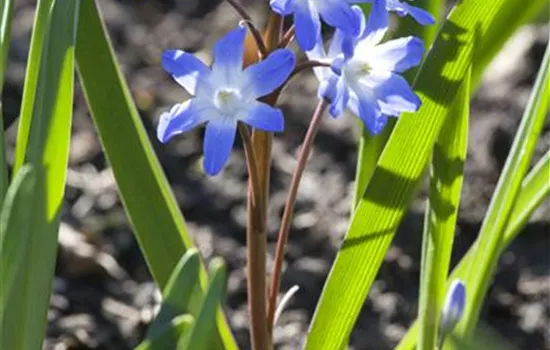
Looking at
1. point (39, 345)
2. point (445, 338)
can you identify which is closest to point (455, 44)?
point (445, 338)

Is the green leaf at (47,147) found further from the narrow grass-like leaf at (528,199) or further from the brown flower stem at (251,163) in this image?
the narrow grass-like leaf at (528,199)

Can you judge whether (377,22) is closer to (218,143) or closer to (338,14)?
(338,14)

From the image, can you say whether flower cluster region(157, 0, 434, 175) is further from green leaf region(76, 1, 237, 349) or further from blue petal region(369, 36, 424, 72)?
green leaf region(76, 1, 237, 349)

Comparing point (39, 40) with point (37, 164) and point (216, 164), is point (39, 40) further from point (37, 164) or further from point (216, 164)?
point (216, 164)

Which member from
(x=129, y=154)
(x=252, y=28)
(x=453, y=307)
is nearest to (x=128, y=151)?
(x=129, y=154)

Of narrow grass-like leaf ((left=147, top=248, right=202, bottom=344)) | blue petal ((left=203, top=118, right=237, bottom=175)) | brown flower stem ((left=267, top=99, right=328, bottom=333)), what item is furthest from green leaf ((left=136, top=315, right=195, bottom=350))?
brown flower stem ((left=267, top=99, right=328, bottom=333))

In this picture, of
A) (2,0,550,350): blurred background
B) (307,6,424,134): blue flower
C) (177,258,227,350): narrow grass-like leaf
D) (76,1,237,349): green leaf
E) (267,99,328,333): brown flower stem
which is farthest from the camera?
(2,0,550,350): blurred background
